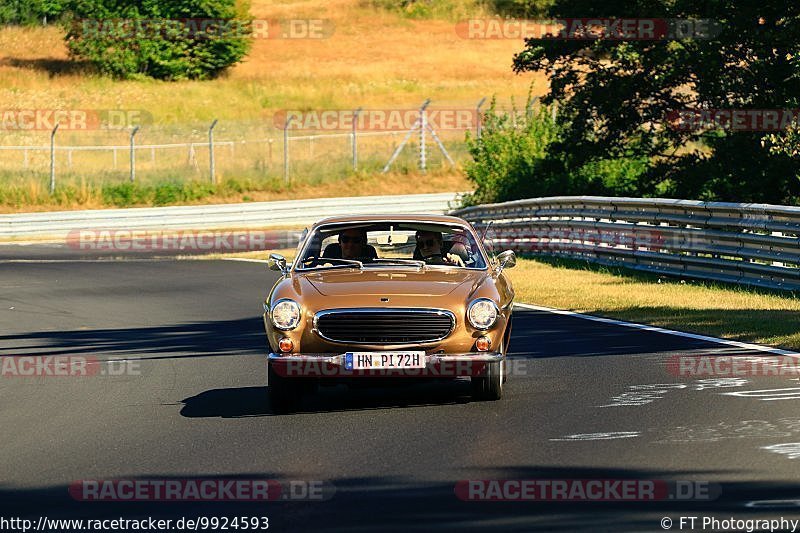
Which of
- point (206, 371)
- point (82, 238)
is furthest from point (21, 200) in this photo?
point (206, 371)

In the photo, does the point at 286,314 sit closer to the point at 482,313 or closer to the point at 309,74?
the point at 482,313

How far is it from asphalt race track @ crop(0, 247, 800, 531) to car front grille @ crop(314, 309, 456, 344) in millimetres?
567

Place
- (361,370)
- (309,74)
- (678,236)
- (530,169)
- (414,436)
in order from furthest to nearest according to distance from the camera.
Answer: (309,74) → (530,169) → (678,236) → (361,370) → (414,436)

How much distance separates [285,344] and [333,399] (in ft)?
3.57

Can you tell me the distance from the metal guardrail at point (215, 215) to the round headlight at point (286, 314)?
106 feet

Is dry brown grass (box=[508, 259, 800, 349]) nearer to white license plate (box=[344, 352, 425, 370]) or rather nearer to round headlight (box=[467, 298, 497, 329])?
round headlight (box=[467, 298, 497, 329])

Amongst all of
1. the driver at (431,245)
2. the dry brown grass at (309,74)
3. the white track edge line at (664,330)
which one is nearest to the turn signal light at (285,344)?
the driver at (431,245)

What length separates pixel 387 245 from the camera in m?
12.7

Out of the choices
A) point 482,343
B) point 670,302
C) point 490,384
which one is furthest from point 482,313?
point 670,302

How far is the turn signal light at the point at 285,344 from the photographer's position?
10.9 metres

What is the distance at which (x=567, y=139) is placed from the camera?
105 feet

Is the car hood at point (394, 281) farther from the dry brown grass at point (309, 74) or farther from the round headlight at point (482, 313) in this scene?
the dry brown grass at point (309, 74)

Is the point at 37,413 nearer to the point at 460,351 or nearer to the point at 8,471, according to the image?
the point at 8,471

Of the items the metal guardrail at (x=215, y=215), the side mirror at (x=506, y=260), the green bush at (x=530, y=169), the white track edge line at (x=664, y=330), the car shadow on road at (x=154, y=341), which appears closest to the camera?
the side mirror at (x=506, y=260)
